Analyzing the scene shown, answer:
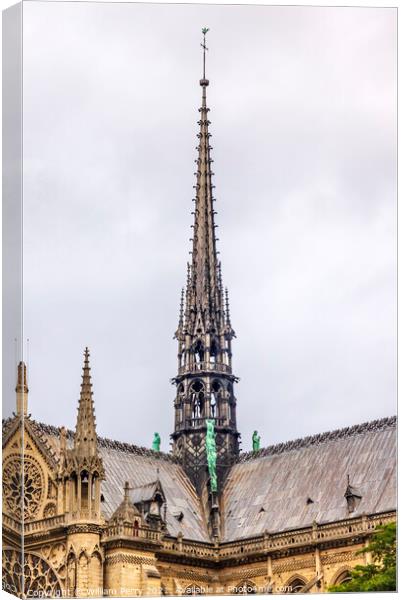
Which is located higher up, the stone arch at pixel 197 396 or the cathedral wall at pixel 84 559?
the stone arch at pixel 197 396

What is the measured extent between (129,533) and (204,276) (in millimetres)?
17097

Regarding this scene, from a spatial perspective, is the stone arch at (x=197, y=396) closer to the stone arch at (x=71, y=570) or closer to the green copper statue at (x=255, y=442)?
the green copper statue at (x=255, y=442)

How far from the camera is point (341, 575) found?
66188mm

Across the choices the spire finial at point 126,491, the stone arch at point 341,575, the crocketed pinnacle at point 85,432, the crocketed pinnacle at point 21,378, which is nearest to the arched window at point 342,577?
the stone arch at point 341,575

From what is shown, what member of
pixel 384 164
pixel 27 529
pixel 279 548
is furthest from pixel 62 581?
pixel 384 164

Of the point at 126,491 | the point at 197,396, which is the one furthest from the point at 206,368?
the point at 126,491

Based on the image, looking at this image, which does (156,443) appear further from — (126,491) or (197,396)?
(126,491)

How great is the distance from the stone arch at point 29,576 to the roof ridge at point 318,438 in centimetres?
1614

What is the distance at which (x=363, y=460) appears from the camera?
70438 millimetres

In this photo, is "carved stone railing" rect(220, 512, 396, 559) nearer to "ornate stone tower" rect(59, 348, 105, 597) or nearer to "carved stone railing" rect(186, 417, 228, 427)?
"carved stone railing" rect(186, 417, 228, 427)

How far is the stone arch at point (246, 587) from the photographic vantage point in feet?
197

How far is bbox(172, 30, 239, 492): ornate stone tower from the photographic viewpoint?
3036 inches

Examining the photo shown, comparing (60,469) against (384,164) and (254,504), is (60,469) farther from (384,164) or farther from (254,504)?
(384,164)

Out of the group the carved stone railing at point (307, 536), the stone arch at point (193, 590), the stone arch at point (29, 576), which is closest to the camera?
the stone arch at point (29, 576)
